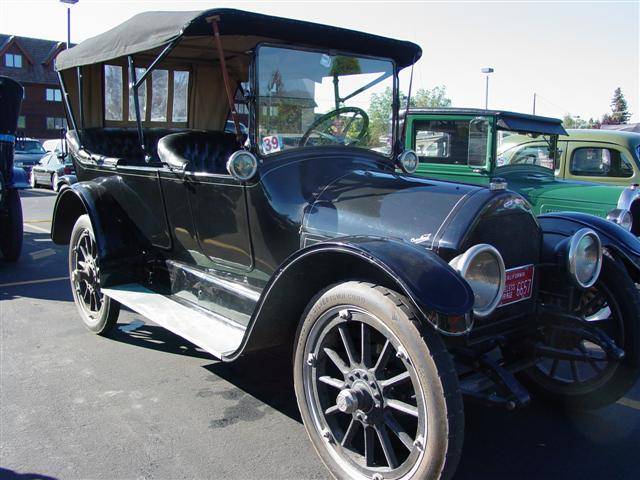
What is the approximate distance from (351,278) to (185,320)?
53.6 inches

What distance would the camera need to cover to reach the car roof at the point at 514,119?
6.21 m

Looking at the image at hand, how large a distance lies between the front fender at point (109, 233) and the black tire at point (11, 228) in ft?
8.98

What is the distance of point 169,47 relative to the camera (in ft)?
10.7

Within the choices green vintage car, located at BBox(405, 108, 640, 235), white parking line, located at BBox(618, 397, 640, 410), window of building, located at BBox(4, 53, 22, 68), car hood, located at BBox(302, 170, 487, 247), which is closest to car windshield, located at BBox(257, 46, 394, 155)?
car hood, located at BBox(302, 170, 487, 247)

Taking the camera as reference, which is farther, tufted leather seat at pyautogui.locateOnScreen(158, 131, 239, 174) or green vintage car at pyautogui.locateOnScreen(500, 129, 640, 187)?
green vintage car at pyautogui.locateOnScreen(500, 129, 640, 187)

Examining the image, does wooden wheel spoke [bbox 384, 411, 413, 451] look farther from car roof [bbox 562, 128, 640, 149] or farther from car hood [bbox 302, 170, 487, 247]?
car roof [bbox 562, 128, 640, 149]

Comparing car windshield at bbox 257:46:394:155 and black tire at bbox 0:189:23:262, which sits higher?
car windshield at bbox 257:46:394:155

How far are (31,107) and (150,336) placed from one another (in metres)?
43.0

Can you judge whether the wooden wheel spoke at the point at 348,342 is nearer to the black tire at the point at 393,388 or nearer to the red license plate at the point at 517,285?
the black tire at the point at 393,388

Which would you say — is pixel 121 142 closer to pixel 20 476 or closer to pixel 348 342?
pixel 20 476

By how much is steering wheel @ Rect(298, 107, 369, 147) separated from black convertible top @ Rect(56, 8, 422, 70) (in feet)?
1.31

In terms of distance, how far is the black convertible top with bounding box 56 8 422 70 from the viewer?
316 cm

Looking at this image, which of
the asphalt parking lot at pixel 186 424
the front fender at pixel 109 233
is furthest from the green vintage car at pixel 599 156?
the front fender at pixel 109 233

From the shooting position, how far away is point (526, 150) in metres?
6.97
